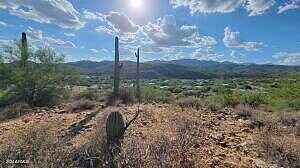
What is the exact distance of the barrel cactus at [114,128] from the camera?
7.72 m

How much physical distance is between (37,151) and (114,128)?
1.82 meters

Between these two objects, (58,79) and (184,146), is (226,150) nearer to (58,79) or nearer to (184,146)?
(184,146)

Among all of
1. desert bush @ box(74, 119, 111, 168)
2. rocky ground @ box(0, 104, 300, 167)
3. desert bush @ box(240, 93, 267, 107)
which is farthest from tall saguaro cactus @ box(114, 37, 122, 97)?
desert bush @ box(74, 119, 111, 168)

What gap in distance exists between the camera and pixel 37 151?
6633 millimetres

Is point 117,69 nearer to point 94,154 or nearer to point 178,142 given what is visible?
point 94,154

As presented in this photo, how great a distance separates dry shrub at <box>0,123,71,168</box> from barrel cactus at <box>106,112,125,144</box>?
1139 mm

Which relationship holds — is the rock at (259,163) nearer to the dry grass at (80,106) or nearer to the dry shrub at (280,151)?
the dry shrub at (280,151)

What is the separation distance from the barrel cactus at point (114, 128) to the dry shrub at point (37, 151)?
114 cm

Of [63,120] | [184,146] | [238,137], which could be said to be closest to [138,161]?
[184,146]

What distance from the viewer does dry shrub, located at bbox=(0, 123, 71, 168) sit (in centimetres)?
575

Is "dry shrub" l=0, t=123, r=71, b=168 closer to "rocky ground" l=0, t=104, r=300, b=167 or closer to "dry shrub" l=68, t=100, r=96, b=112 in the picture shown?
"rocky ground" l=0, t=104, r=300, b=167

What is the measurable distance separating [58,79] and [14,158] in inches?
646

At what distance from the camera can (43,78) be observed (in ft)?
70.9

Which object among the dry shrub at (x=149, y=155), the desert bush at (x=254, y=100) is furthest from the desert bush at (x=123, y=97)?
the dry shrub at (x=149, y=155)
